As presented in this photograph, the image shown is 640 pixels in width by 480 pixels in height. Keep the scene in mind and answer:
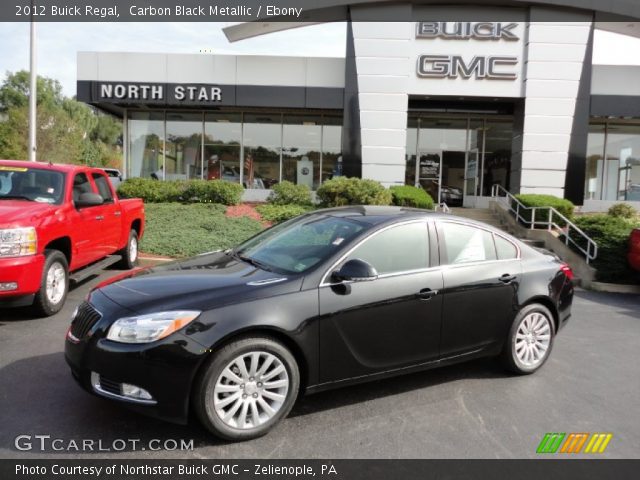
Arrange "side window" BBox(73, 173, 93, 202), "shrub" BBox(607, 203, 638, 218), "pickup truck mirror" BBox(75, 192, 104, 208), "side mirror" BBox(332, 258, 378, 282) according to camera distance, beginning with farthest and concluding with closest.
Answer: "shrub" BBox(607, 203, 638, 218) < "side window" BBox(73, 173, 93, 202) < "pickup truck mirror" BBox(75, 192, 104, 208) < "side mirror" BBox(332, 258, 378, 282)

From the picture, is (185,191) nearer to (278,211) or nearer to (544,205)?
(278,211)

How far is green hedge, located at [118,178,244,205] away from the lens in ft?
51.9

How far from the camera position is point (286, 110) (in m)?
20.2

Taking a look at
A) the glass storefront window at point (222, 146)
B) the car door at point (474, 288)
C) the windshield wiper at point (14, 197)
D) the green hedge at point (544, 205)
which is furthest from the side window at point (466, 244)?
the glass storefront window at point (222, 146)

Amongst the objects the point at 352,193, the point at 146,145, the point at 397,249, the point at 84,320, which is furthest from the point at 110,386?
the point at 146,145

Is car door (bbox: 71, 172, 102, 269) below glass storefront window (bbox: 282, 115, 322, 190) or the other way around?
below

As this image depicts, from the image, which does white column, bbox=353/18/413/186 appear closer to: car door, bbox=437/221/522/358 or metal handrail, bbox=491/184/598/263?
metal handrail, bbox=491/184/598/263

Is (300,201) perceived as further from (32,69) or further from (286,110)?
(32,69)

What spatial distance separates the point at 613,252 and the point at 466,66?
9880mm

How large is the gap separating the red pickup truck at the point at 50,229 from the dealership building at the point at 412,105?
11219 mm

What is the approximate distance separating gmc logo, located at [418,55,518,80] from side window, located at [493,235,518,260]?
13953mm

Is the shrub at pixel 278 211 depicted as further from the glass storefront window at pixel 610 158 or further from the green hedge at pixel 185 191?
the glass storefront window at pixel 610 158

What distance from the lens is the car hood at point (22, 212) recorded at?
5.33 m

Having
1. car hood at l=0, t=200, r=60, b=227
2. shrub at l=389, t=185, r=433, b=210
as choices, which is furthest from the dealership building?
car hood at l=0, t=200, r=60, b=227
